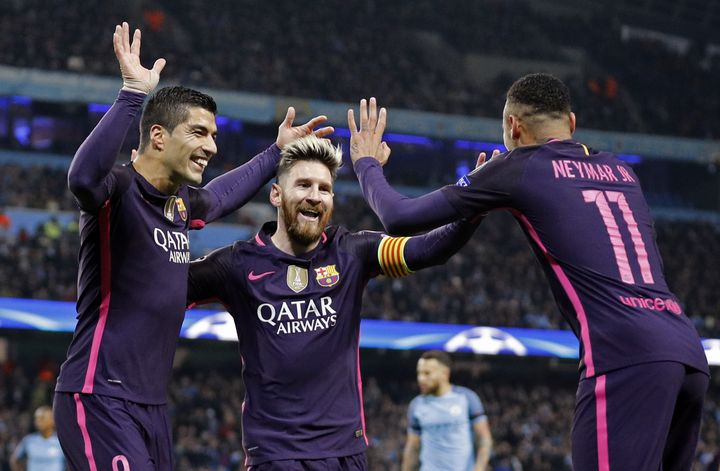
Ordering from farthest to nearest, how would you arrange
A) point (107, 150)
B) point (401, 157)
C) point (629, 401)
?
point (401, 157), point (107, 150), point (629, 401)

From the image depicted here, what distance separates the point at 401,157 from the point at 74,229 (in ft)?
46.0

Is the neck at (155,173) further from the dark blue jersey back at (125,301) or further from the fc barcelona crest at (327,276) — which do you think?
the fc barcelona crest at (327,276)

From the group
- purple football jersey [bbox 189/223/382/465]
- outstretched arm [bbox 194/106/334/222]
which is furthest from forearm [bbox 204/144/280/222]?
purple football jersey [bbox 189/223/382/465]

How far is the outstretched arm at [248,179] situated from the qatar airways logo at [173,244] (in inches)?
22.6

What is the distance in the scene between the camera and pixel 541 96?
14.6 ft

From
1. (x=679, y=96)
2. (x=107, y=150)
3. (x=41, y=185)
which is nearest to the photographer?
(x=107, y=150)

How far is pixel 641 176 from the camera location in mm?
39062

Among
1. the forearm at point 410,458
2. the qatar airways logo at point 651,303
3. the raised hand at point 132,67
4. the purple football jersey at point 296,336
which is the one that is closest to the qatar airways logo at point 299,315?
the purple football jersey at point 296,336

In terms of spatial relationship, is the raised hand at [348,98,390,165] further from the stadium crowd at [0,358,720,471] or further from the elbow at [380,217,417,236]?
the stadium crowd at [0,358,720,471]

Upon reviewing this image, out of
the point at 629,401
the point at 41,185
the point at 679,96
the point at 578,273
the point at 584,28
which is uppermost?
the point at 584,28

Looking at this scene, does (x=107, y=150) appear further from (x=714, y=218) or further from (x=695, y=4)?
(x=695, y=4)

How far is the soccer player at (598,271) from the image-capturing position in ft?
13.1

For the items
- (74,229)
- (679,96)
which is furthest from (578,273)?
(679,96)

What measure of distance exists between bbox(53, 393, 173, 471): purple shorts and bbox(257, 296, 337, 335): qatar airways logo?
2.24 feet
